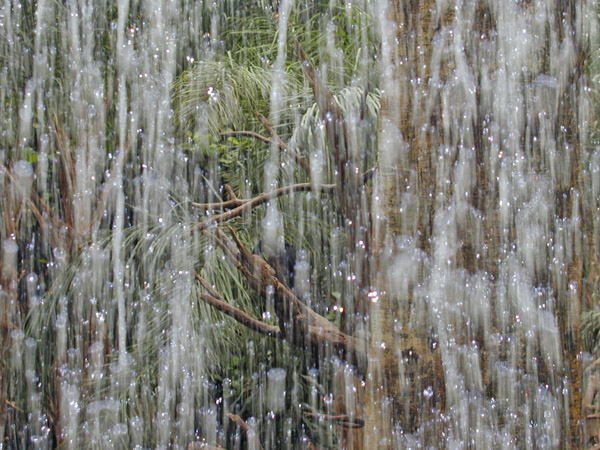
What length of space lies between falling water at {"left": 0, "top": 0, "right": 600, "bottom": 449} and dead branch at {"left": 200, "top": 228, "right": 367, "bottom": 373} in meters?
0.02

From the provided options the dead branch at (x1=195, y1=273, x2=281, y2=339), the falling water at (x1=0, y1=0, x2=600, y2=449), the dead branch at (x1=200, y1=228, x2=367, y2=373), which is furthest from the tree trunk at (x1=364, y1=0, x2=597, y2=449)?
the dead branch at (x1=195, y1=273, x2=281, y2=339)

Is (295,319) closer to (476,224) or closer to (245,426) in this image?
(245,426)

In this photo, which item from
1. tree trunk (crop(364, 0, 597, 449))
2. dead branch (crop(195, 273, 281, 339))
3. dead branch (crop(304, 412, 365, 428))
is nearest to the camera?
tree trunk (crop(364, 0, 597, 449))

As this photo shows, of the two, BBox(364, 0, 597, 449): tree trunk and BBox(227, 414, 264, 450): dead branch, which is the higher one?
BBox(364, 0, 597, 449): tree trunk

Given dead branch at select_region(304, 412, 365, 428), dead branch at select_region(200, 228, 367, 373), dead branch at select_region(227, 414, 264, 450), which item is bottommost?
dead branch at select_region(227, 414, 264, 450)

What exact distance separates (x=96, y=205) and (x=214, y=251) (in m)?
0.95

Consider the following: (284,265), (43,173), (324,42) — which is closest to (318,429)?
(284,265)

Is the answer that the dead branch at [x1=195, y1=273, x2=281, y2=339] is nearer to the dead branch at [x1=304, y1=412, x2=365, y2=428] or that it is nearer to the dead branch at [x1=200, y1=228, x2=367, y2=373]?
the dead branch at [x1=200, y1=228, x2=367, y2=373]

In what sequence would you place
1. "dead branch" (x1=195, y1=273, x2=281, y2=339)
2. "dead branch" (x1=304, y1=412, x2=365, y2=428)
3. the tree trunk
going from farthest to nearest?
"dead branch" (x1=195, y1=273, x2=281, y2=339) < "dead branch" (x1=304, y1=412, x2=365, y2=428) < the tree trunk

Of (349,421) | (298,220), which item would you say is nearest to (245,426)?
(349,421)

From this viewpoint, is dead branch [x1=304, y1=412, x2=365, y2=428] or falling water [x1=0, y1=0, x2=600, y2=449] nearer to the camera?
falling water [x1=0, y1=0, x2=600, y2=449]

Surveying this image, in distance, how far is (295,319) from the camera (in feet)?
4.74

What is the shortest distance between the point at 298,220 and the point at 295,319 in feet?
3.12

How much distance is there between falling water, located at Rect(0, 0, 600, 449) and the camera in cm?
126
